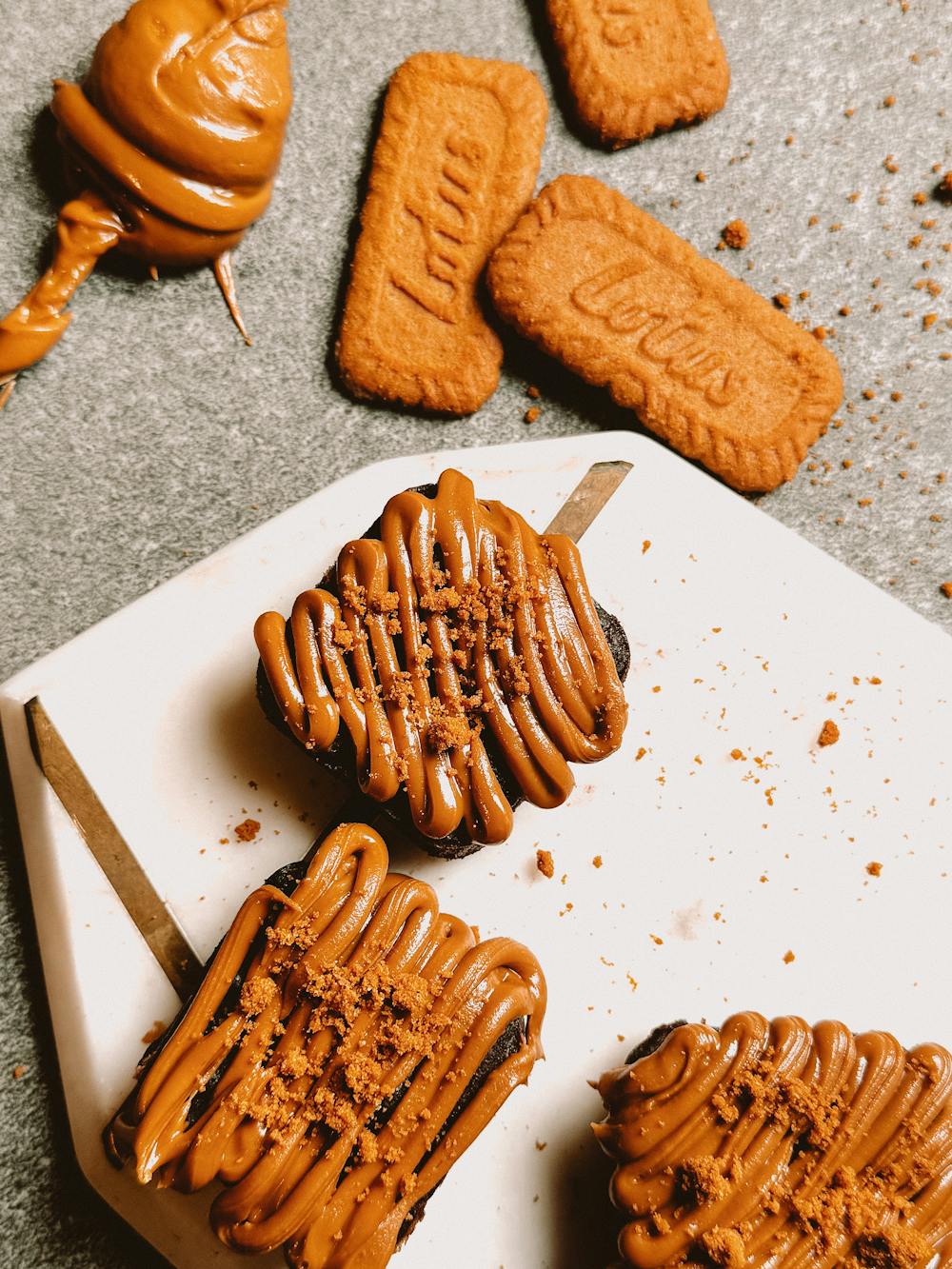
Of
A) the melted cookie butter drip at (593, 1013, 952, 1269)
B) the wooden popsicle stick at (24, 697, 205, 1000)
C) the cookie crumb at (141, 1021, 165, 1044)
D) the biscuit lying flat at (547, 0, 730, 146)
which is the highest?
the biscuit lying flat at (547, 0, 730, 146)

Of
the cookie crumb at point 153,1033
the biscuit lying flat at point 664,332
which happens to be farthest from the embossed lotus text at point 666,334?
the cookie crumb at point 153,1033

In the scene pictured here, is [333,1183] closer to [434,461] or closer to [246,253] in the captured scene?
[434,461]

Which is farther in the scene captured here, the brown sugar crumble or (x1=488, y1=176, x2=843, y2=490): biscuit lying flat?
the brown sugar crumble

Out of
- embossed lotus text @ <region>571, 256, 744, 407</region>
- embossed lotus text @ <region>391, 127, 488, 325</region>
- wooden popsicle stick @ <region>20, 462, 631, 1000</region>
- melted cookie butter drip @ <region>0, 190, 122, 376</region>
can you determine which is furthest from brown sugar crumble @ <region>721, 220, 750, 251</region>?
wooden popsicle stick @ <region>20, 462, 631, 1000</region>

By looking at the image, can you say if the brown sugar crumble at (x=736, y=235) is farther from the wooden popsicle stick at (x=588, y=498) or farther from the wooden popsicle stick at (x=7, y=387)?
the wooden popsicle stick at (x=7, y=387)

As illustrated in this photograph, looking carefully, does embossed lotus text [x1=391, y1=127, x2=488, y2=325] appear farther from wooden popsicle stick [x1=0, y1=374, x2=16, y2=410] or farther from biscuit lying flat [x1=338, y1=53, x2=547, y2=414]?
wooden popsicle stick [x1=0, y1=374, x2=16, y2=410]

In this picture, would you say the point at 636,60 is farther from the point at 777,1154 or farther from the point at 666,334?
the point at 777,1154

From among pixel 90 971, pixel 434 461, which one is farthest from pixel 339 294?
pixel 90 971
